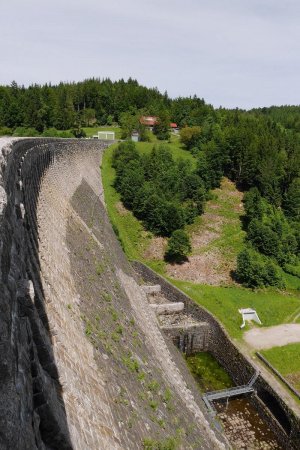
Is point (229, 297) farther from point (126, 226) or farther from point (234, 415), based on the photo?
point (126, 226)

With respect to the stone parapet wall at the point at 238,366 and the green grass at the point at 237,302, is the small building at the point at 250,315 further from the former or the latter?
the stone parapet wall at the point at 238,366

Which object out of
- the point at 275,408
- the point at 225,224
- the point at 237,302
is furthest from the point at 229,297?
the point at 225,224

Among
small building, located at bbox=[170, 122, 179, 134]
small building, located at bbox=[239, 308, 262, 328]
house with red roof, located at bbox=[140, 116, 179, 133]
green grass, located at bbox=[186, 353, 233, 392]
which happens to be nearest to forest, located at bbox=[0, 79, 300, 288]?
small building, located at bbox=[170, 122, 179, 134]

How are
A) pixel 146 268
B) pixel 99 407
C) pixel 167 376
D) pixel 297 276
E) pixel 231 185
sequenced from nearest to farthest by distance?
pixel 99 407
pixel 167 376
pixel 146 268
pixel 297 276
pixel 231 185

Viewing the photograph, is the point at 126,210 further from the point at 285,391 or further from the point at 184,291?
the point at 285,391

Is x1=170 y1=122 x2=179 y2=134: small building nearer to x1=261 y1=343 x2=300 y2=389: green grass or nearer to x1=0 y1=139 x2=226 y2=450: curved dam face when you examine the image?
x1=0 y1=139 x2=226 y2=450: curved dam face

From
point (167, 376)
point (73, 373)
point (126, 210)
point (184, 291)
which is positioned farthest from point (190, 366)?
point (126, 210)

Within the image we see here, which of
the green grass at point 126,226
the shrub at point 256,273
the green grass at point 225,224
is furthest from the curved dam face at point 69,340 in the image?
the green grass at point 225,224
